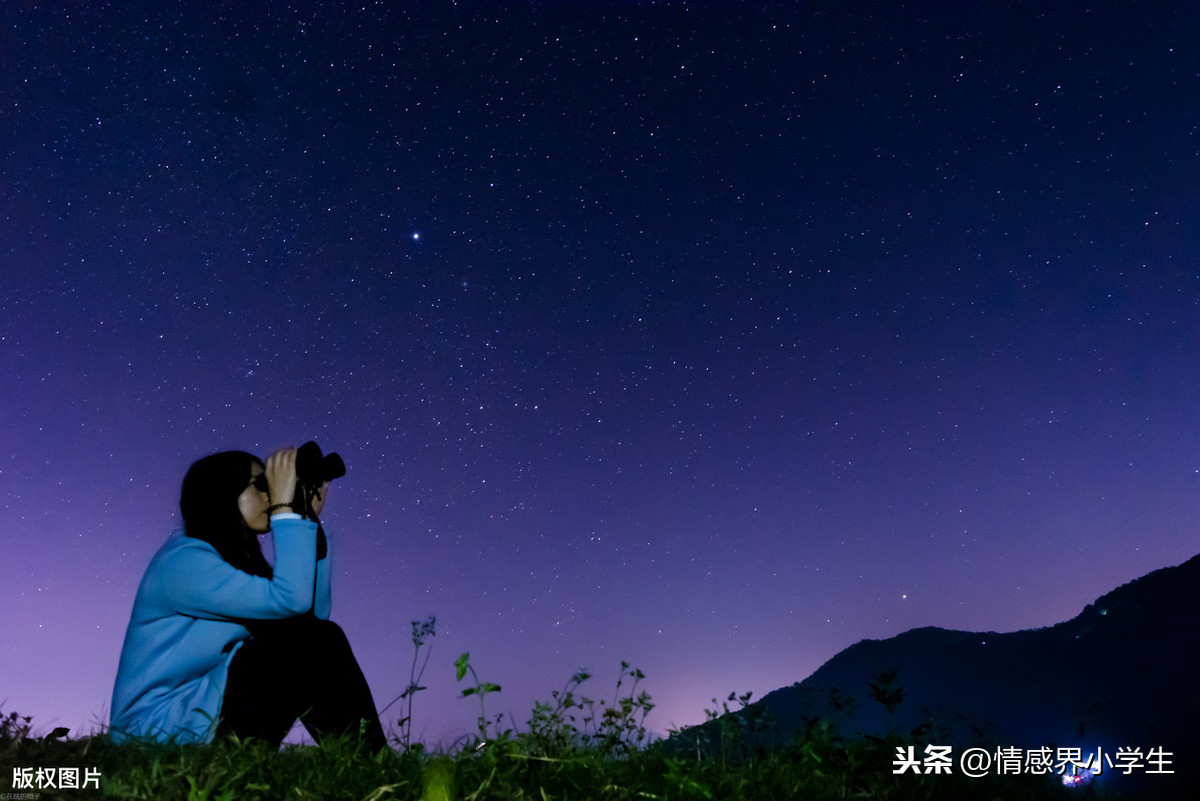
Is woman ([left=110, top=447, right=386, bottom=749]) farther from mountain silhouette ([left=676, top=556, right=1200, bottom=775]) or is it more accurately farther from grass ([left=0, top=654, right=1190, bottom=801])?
mountain silhouette ([left=676, top=556, right=1200, bottom=775])

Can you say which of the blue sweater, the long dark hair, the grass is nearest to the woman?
the blue sweater

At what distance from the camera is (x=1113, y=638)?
99.4m

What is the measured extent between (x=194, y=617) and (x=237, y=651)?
24 centimetres

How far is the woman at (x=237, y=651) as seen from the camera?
307 centimetres

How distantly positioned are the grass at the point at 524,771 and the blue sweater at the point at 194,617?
82 centimetres

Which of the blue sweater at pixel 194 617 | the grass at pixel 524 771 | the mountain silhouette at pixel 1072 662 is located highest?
the blue sweater at pixel 194 617

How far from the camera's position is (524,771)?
2029 mm

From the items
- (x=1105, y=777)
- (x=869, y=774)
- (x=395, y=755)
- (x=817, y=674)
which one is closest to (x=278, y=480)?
→ (x=395, y=755)

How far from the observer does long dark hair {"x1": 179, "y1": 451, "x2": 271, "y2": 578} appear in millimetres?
3615

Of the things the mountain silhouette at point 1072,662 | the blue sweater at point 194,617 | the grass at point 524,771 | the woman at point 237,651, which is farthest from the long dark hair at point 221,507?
the mountain silhouette at point 1072,662

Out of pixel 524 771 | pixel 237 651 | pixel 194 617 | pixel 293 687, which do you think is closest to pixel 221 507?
pixel 194 617

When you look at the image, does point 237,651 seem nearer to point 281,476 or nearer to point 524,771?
point 281,476

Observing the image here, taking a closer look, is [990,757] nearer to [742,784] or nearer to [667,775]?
[742,784]

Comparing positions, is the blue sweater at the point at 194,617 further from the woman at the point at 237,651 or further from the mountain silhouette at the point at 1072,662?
the mountain silhouette at the point at 1072,662
